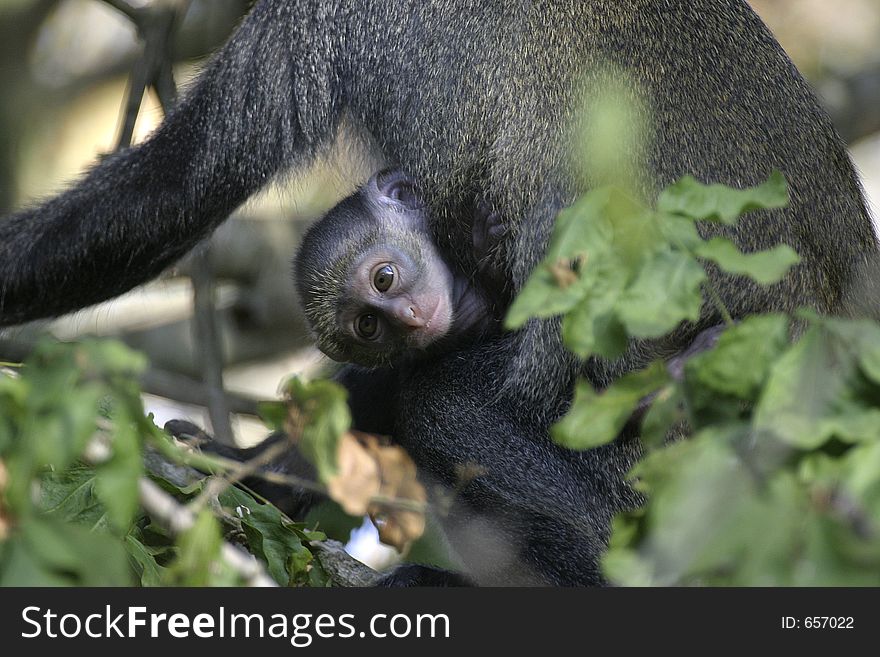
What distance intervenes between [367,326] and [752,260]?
88.4 inches

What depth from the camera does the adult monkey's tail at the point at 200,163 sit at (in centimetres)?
376

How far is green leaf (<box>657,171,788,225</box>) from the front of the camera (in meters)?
1.85

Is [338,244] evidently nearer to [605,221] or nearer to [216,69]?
[216,69]

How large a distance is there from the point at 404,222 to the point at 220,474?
1492mm

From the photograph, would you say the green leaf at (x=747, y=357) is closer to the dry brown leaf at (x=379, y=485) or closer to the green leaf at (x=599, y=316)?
the green leaf at (x=599, y=316)

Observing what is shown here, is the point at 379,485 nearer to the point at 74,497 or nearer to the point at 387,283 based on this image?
the point at 74,497

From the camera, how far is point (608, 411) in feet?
5.98

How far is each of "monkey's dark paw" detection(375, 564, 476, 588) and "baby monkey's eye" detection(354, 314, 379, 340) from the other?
811 mm

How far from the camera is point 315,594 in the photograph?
203cm

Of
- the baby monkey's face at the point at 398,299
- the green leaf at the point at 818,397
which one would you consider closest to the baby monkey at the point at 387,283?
the baby monkey's face at the point at 398,299

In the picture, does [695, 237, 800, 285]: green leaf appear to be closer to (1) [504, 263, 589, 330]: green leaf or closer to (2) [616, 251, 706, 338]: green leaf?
(2) [616, 251, 706, 338]: green leaf

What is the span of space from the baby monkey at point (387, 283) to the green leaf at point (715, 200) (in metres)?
1.83

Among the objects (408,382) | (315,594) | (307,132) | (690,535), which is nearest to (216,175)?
(307,132)

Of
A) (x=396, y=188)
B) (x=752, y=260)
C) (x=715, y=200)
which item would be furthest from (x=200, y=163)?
(x=752, y=260)
